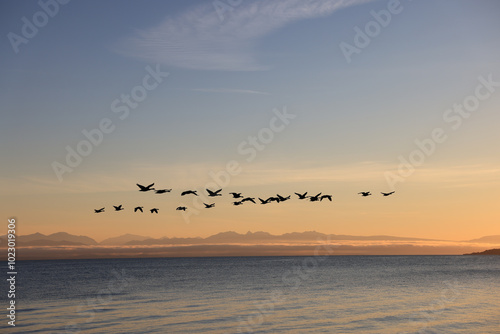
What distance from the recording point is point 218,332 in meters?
44.7

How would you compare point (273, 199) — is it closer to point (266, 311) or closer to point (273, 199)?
point (273, 199)

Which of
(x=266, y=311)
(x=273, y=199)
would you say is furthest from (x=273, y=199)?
(x=266, y=311)

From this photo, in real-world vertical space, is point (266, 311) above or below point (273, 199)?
below

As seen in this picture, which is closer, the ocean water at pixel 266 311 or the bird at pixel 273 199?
the ocean water at pixel 266 311

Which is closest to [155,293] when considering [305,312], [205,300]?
[205,300]

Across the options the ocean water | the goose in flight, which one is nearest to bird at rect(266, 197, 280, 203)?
the goose in flight

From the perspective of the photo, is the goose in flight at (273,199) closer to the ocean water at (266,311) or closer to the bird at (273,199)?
the bird at (273,199)

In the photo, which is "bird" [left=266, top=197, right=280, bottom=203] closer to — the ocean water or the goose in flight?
the goose in flight

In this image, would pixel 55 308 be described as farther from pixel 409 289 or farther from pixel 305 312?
pixel 409 289

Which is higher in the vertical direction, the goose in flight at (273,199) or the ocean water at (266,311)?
the goose in flight at (273,199)

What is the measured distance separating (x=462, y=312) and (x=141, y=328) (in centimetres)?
3411

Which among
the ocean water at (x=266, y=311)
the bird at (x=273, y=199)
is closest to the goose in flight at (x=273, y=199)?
the bird at (x=273, y=199)

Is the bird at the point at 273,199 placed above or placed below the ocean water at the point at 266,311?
above

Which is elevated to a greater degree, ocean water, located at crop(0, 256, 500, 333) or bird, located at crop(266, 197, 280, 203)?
bird, located at crop(266, 197, 280, 203)
